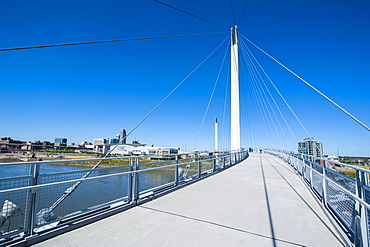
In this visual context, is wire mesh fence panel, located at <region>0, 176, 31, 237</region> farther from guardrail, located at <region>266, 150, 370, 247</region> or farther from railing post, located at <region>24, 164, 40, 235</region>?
guardrail, located at <region>266, 150, 370, 247</region>

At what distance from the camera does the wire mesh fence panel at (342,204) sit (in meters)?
2.91

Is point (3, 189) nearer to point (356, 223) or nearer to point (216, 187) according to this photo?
point (356, 223)

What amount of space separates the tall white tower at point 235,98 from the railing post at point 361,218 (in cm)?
1467

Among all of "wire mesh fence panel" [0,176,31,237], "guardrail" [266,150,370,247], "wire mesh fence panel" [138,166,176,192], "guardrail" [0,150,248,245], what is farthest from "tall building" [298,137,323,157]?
"wire mesh fence panel" [0,176,31,237]

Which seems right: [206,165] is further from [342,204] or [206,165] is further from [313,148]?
[313,148]

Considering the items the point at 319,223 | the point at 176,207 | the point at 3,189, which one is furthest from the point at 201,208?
the point at 3,189

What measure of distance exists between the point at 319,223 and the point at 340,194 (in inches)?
25.0

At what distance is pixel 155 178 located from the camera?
5.29 metres

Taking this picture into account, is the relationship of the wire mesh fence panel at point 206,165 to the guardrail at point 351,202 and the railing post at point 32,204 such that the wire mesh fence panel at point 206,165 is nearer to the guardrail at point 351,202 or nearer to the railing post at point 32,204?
the guardrail at point 351,202

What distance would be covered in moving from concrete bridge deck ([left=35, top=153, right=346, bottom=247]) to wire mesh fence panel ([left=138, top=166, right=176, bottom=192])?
0.46 m

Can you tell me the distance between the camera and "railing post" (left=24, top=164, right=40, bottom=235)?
266 cm

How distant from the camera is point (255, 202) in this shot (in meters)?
4.58

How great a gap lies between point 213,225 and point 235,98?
15.9m

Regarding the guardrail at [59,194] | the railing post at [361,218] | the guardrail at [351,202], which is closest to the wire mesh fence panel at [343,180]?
the guardrail at [351,202]
